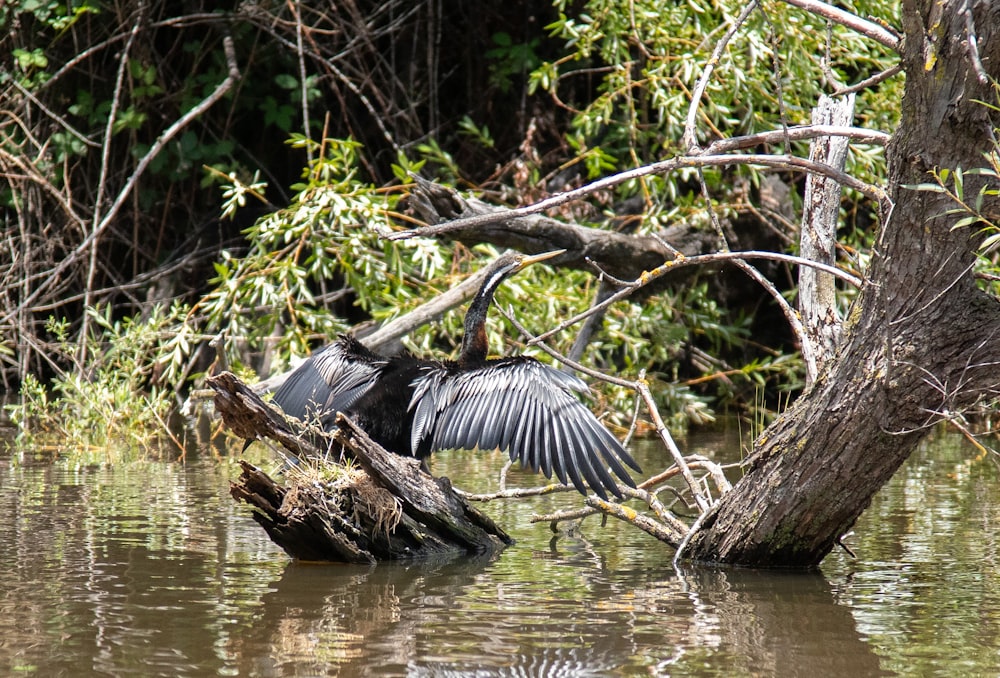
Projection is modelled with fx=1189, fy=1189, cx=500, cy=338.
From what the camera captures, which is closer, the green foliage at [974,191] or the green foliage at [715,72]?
the green foliage at [974,191]

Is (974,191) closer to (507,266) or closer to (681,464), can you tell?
(681,464)

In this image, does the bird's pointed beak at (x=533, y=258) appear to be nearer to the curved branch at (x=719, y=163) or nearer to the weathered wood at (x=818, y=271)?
the weathered wood at (x=818, y=271)

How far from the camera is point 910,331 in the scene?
3676mm

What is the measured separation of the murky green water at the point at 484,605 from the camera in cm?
308

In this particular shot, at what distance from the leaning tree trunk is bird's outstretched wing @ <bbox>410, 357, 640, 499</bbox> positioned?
545 millimetres

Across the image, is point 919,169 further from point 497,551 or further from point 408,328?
point 408,328

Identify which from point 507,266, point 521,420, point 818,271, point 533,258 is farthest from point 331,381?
point 818,271

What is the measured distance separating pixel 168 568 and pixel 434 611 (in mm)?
1103

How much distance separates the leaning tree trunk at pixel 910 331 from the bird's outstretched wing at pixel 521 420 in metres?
0.54

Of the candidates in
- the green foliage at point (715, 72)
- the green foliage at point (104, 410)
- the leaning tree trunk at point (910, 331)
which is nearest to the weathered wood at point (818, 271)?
the leaning tree trunk at point (910, 331)

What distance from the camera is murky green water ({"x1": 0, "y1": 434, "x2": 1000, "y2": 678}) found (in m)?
3.08

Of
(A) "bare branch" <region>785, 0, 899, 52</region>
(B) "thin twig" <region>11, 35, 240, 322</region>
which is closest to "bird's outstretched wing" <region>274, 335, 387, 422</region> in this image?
(A) "bare branch" <region>785, 0, 899, 52</region>

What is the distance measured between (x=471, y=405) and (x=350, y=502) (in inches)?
22.9

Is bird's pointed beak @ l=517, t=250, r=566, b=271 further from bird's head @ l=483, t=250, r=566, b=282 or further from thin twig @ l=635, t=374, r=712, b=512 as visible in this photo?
thin twig @ l=635, t=374, r=712, b=512
